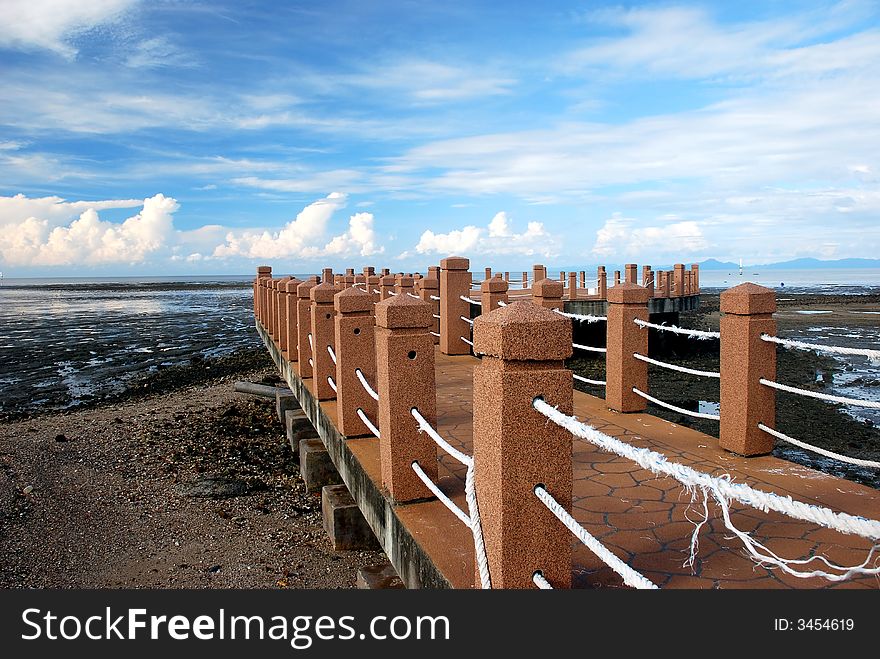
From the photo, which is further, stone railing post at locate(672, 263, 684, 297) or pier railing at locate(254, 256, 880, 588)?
stone railing post at locate(672, 263, 684, 297)

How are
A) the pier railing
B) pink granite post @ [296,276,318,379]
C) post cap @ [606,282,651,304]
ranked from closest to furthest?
1. the pier railing
2. post cap @ [606,282,651,304]
3. pink granite post @ [296,276,318,379]

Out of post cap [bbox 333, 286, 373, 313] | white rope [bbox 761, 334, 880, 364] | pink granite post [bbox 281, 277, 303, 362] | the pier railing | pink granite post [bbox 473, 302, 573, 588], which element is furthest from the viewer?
pink granite post [bbox 281, 277, 303, 362]

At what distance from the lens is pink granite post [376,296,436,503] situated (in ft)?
14.1

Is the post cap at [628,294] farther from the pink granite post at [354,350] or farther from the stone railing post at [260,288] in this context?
the stone railing post at [260,288]

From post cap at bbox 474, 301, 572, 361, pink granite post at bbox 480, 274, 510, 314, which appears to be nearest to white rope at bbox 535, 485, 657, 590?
post cap at bbox 474, 301, 572, 361

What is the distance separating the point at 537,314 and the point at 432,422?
6.51ft

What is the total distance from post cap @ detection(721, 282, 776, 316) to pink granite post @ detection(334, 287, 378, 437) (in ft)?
9.51

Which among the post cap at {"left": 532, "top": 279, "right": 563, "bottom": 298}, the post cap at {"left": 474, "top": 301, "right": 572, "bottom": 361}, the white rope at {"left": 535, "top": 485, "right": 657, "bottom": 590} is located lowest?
the white rope at {"left": 535, "top": 485, "right": 657, "bottom": 590}

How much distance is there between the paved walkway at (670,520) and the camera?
10.9ft

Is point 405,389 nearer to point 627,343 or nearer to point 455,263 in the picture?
point 627,343

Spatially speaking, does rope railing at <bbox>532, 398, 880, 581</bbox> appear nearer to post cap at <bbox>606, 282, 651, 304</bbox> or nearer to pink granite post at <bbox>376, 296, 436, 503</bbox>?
pink granite post at <bbox>376, 296, 436, 503</bbox>

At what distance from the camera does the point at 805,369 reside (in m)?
20.7

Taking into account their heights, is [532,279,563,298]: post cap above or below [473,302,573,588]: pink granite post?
above

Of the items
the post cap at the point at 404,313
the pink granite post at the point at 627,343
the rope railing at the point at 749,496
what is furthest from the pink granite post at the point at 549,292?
the rope railing at the point at 749,496
